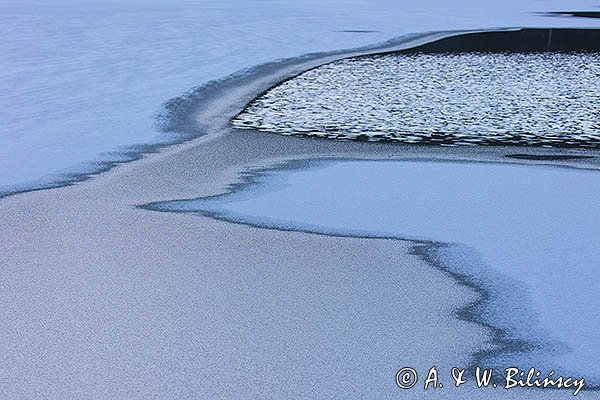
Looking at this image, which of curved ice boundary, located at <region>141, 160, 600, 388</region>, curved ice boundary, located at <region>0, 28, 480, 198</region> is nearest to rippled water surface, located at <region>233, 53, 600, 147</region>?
curved ice boundary, located at <region>0, 28, 480, 198</region>

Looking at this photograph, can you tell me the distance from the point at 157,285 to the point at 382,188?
2117 mm

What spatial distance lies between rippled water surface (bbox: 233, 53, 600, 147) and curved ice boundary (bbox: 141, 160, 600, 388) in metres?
1.10

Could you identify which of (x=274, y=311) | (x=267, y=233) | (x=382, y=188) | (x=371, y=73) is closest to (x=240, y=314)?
(x=274, y=311)

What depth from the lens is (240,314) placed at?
146 inches

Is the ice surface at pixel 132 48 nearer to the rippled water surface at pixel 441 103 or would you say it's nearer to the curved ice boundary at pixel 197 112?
the curved ice boundary at pixel 197 112

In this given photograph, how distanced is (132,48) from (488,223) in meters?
9.57

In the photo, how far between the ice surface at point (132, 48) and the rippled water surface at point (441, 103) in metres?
1.17

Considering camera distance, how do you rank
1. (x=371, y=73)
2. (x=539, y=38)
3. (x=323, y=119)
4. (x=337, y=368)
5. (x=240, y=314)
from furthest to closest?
(x=539, y=38), (x=371, y=73), (x=323, y=119), (x=240, y=314), (x=337, y=368)

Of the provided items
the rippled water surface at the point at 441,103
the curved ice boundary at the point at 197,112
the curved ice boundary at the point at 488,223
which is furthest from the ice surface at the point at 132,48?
the curved ice boundary at the point at 488,223

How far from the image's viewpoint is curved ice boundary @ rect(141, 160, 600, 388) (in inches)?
141

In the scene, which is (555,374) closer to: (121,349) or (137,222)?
(121,349)

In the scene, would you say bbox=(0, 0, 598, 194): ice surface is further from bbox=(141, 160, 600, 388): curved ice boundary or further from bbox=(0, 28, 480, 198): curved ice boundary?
bbox=(141, 160, 600, 388): curved ice boundary

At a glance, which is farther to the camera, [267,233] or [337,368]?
[267,233]

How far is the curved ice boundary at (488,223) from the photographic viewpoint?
3.57 m
